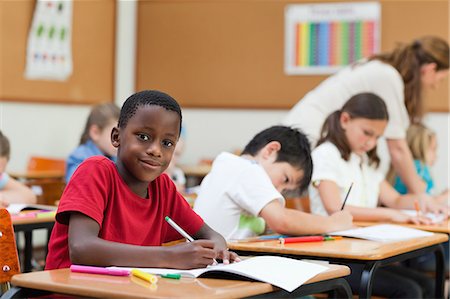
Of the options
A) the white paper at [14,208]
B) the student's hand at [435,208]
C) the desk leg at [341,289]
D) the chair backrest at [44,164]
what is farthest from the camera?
the chair backrest at [44,164]

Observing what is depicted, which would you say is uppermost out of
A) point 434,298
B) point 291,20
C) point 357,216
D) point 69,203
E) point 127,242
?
point 291,20

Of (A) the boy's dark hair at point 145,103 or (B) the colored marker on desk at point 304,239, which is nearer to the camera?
(A) the boy's dark hair at point 145,103

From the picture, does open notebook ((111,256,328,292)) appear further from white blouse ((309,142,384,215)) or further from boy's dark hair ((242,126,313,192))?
white blouse ((309,142,384,215))

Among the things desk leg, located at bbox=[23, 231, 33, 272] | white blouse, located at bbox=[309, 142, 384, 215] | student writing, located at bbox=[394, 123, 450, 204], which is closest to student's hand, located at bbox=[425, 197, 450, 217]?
white blouse, located at bbox=[309, 142, 384, 215]

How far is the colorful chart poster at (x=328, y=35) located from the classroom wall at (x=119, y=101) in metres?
0.50

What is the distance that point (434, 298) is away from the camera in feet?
10.7

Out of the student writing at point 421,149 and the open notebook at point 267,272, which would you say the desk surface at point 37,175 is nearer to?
the student writing at point 421,149

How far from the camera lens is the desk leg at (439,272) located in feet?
9.73

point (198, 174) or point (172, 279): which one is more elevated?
point (172, 279)

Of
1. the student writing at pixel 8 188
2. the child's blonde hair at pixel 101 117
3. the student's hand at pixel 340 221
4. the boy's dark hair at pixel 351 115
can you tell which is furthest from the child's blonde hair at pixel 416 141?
the student writing at pixel 8 188

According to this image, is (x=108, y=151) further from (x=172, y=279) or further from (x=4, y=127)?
(x=172, y=279)

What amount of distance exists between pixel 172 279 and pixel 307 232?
1061mm

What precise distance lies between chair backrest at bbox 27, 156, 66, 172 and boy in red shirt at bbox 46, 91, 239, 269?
12.2 ft

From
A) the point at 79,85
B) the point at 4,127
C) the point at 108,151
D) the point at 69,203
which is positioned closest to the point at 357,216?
the point at 108,151
